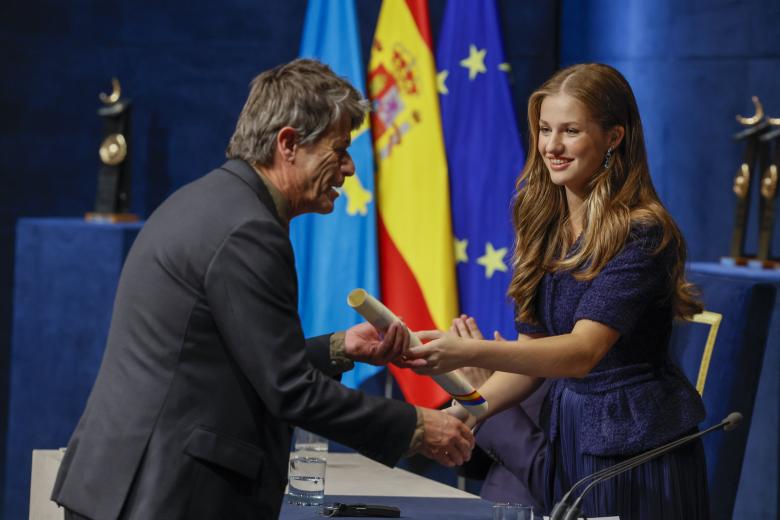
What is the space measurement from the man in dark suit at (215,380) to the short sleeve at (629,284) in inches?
21.5

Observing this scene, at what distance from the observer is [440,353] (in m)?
2.23

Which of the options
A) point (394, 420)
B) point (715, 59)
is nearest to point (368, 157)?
point (715, 59)

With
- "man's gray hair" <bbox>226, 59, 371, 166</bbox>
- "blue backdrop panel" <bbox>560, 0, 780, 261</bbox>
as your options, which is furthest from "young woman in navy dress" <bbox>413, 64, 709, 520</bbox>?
"blue backdrop panel" <bbox>560, 0, 780, 261</bbox>

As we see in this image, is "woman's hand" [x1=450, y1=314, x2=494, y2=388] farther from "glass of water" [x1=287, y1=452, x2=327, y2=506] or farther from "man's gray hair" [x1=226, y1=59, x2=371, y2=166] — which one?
"man's gray hair" [x1=226, y1=59, x2=371, y2=166]

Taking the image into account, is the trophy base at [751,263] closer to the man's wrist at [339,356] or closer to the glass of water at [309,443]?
the glass of water at [309,443]

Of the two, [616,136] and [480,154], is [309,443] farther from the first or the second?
[480,154]

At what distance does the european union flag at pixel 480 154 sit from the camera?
4824 mm

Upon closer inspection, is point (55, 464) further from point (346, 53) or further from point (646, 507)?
point (346, 53)

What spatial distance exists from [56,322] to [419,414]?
285 cm

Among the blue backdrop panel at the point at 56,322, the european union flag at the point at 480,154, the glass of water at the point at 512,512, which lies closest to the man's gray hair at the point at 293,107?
the glass of water at the point at 512,512

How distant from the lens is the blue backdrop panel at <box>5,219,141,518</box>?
14.6ft

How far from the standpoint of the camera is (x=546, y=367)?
2312 millimetres

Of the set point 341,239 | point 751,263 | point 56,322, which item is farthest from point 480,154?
point 56,322

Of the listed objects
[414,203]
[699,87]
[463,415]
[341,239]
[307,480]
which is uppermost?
[699,87]
